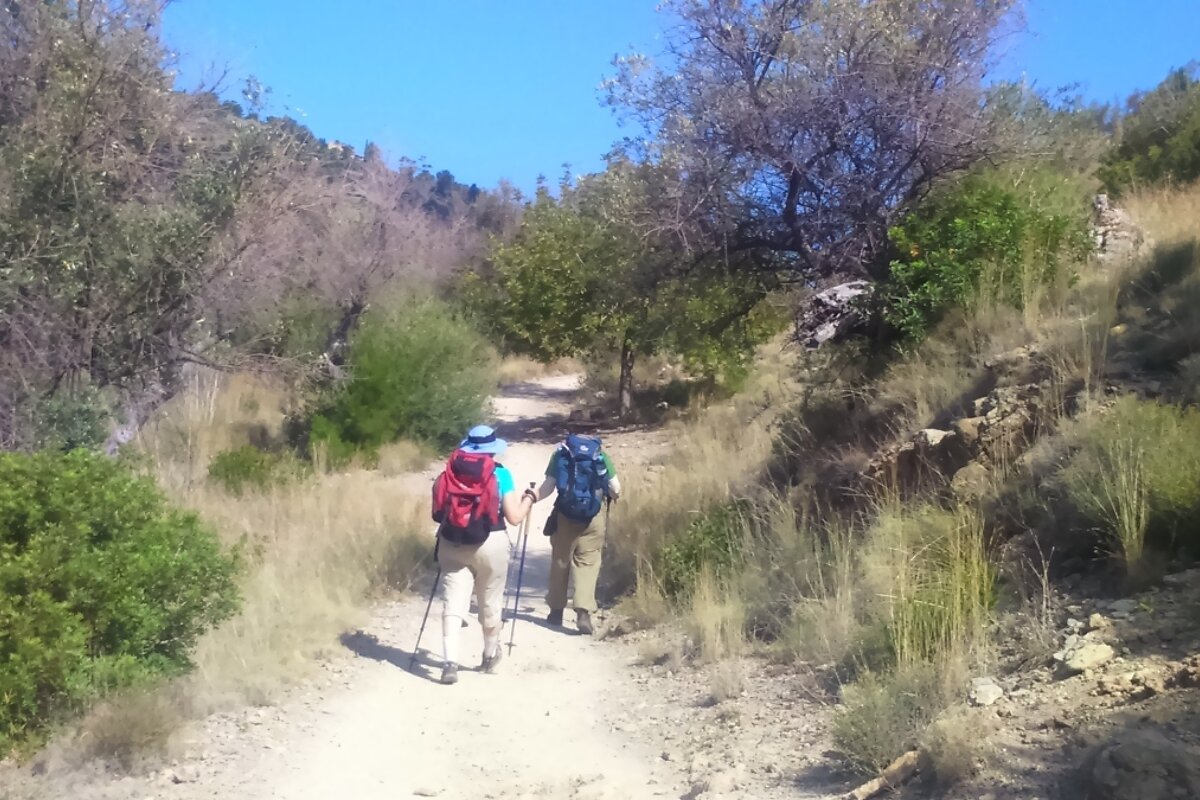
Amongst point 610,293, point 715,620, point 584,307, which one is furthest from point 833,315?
point 584,307

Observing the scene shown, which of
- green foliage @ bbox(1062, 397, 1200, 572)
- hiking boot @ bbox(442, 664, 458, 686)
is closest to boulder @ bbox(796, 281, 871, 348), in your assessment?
green foliage @ bbox(1062, 397, 1200, 572)

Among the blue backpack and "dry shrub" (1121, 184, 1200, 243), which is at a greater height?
"dry shrub" (1121, 184, 1200, 243)

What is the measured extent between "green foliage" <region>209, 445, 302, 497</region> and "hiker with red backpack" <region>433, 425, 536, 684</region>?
7.56 metres

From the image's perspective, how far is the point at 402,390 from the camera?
2153 centimetres

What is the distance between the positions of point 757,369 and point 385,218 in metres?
9.99

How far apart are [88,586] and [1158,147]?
16625 mm

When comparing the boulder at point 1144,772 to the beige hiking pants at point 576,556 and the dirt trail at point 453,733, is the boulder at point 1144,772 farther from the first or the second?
the beige hiking pants at point 576,556

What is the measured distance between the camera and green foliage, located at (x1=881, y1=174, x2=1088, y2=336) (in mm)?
10414

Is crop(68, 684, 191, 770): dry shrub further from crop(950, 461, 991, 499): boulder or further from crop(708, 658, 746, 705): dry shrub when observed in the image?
crop(950, 461, 991, 499): boulder

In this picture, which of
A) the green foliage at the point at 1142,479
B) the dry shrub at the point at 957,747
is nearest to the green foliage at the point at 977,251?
the green foliage at the point at 1142,479

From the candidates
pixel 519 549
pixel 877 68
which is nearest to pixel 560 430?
pixel 519 549

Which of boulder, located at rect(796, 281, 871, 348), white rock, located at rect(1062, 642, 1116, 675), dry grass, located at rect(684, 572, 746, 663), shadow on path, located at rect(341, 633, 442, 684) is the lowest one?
shadow on path, located at rect(341, 633, 442, 684)

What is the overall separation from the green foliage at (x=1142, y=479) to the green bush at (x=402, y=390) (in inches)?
597

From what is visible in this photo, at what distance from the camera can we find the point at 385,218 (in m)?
28.5
